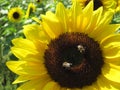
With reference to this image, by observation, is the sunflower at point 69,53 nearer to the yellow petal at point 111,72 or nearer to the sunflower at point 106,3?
the yellow petal at point 111,72

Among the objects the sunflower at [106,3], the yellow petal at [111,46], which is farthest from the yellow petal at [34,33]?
the sunflower at [106,3]

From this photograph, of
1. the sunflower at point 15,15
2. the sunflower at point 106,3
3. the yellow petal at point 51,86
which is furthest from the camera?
the sunflower at point 15,15

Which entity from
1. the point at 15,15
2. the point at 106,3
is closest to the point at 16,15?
the point at 15,15

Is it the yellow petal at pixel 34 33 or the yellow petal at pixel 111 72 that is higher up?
the yellow petal at pixel 34 33

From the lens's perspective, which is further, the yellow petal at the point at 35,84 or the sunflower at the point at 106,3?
the sunflower at the point at 106,3

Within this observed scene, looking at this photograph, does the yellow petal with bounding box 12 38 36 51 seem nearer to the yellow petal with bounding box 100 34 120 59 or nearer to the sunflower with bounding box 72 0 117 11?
the yellow petal with bounding box 100 34 120 59

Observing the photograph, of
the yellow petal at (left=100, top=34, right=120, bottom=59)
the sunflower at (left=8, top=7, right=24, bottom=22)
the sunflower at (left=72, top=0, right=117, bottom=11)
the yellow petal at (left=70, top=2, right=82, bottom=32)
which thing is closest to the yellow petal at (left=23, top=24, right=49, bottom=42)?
the yellow petal at (left=70, top=2, right=82, bottom=32)

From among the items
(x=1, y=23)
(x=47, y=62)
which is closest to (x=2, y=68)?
(x=1, y=23)

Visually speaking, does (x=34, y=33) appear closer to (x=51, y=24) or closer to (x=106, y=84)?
(x=51, y=24)
